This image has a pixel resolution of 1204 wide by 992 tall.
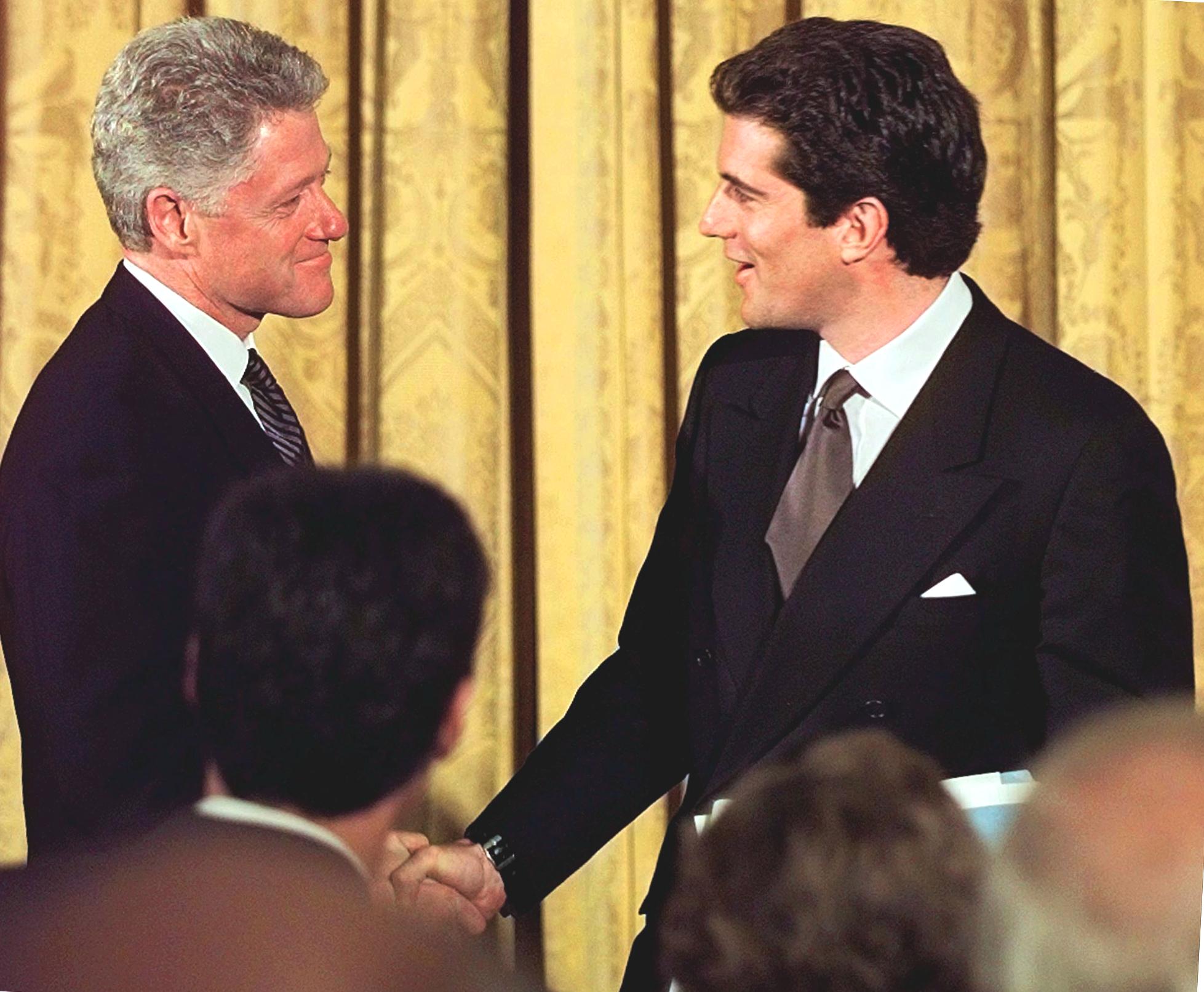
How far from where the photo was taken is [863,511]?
1.61m

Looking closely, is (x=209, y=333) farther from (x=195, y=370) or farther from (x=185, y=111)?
(x=185, y=111)

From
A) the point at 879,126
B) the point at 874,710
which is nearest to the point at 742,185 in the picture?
the point at 879,126

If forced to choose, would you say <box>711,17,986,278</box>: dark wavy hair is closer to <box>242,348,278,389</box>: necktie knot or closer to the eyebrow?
the eyebrow

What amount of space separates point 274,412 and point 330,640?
58 centimetres

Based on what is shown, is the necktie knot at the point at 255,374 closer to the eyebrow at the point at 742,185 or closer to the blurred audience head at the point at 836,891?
the eyebrow at the point at 742,185

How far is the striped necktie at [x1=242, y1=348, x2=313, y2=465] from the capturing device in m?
1.69

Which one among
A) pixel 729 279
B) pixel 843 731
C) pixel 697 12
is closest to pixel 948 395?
pixel 843 731

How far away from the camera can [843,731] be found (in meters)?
1.59

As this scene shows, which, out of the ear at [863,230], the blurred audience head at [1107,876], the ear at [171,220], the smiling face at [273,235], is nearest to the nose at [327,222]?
the smiling face at [273,235]

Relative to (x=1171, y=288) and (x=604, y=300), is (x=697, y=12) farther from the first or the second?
(x=1171, y=288)

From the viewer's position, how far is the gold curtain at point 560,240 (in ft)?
6.82

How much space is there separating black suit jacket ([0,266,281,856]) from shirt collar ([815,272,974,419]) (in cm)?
60

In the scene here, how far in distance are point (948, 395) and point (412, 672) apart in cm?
64

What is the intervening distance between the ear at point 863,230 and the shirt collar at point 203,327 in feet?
1.90
